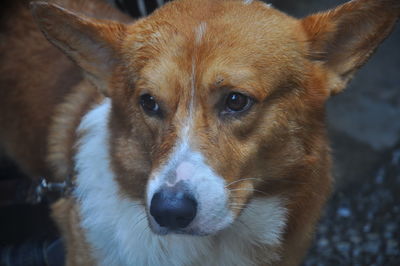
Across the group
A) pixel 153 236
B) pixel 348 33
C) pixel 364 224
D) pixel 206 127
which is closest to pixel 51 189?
pixel 153 236

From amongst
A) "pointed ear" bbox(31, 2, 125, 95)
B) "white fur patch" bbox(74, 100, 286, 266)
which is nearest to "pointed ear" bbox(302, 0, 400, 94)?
"white fur patch" bbox(74, 100, 286, 266)

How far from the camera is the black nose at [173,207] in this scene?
2.32 m

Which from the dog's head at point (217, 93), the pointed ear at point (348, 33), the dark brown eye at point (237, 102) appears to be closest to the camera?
the dog's head at point (217, 93)

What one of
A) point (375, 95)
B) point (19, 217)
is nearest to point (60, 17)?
point (19, 217)

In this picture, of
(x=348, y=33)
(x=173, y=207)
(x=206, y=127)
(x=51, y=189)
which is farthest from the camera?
(x=51, y=189)

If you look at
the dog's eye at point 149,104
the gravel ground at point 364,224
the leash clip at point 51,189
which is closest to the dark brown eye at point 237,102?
the dog's eye at point 149,104

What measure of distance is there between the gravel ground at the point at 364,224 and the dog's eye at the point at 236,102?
190 cm

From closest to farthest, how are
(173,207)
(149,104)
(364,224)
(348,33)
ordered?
(173,207), (149,104), (348,33), (364,224)

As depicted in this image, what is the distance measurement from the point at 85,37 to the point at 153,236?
37.2 inches

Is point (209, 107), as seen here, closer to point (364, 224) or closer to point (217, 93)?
point (217, 93)

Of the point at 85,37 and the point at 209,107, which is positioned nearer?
the point at 209,107

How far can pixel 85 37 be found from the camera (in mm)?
2896

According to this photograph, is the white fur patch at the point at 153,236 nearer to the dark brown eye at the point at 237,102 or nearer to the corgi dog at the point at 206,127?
the corgi dog at the point at 206,127

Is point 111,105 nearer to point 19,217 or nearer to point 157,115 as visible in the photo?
point 157,115
